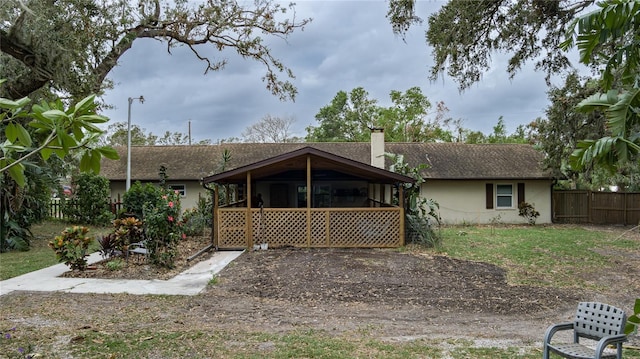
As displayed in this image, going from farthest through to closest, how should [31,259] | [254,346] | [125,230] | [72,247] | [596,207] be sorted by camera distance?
1. [596,207]
2. [31,259]
3. [125,230]
4. [72,247]
5. [254,346]

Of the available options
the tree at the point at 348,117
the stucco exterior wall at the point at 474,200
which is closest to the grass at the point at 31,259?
the stucco exterior wall at the point at 474,200

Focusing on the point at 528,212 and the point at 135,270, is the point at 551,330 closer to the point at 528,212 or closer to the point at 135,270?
the point at 135,270

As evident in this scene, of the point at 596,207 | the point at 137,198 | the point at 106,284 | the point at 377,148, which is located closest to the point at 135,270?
the point at 106,284

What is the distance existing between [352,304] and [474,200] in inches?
610

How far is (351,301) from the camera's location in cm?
684

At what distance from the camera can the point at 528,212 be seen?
2012 cm

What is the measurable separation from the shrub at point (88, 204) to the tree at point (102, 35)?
868 centimetres

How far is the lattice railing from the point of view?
1232cm

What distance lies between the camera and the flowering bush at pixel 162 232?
9.27 m

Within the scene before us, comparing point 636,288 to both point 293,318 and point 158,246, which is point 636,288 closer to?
point 293,318

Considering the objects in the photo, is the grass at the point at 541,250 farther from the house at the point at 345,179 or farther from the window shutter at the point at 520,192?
the window shutter at the point at 520,192

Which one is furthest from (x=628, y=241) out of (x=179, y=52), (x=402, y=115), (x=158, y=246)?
(x=402, y=115)

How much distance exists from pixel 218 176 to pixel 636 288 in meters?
9.93

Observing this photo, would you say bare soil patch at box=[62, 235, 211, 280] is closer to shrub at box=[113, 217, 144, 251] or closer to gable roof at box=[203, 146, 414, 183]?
shrub at box=[113, 217, 144, 251]
